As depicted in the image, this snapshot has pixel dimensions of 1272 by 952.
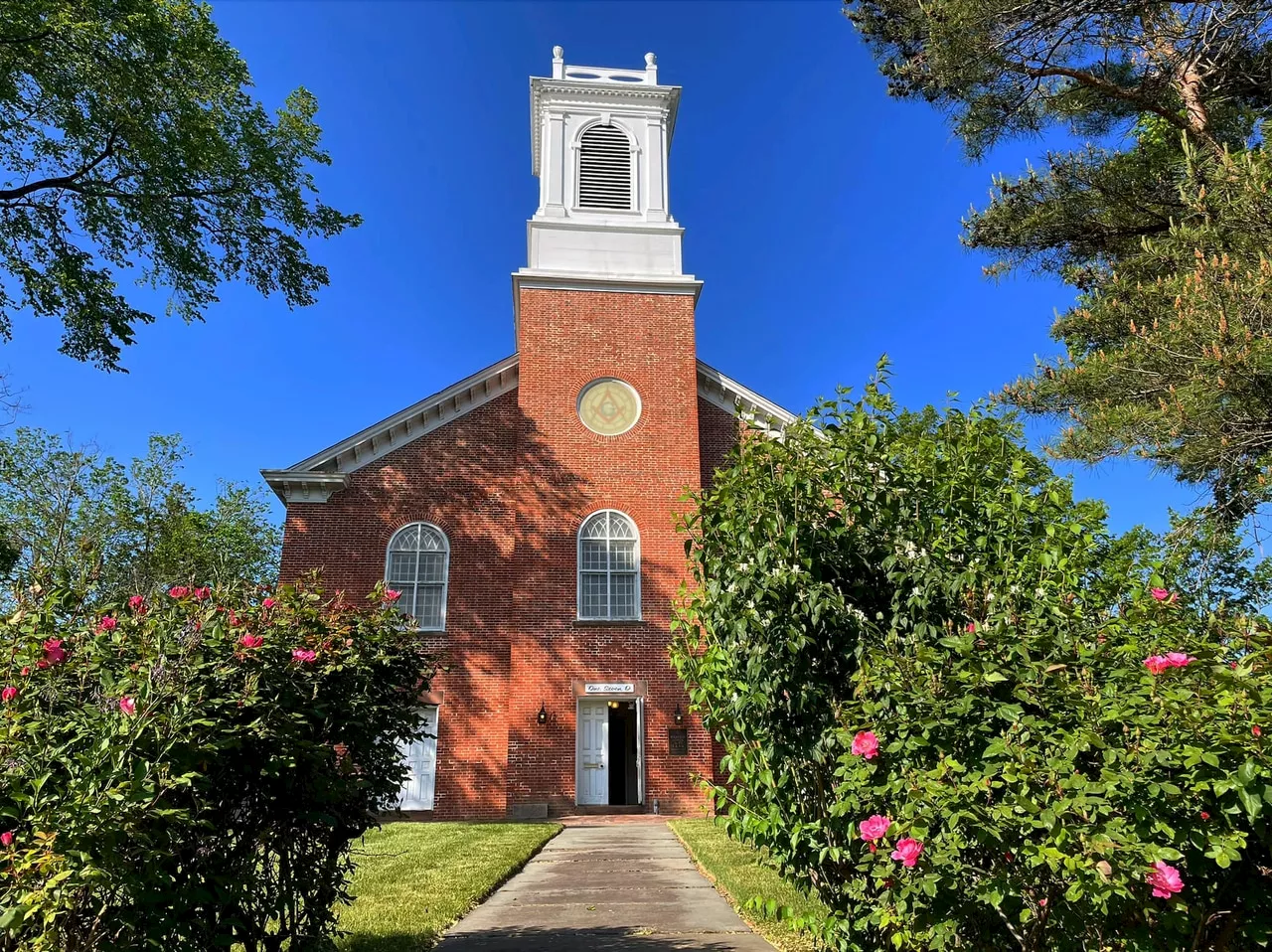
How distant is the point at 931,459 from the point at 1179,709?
6.24 feet

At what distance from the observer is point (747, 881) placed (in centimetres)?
A: 785

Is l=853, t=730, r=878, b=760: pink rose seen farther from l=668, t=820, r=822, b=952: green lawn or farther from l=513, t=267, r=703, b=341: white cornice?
l=513, t=267, r=703, b=341: white cornice

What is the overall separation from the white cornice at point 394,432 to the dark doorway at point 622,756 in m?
7.93

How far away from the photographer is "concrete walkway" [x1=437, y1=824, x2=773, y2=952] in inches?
227

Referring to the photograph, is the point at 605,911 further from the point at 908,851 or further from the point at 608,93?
the point at 608,93

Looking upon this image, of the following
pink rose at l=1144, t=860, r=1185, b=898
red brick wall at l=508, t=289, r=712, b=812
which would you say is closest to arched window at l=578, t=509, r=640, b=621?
red brick wall at l=508, t=289, r=712, b=812

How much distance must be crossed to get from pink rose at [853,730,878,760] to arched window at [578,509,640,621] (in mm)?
13615

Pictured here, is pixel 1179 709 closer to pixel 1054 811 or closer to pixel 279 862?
pixel 1054 811

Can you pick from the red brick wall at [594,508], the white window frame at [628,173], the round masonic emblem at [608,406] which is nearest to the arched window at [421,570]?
the red brick wall at [594,508]

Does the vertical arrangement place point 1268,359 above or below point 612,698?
Result: above

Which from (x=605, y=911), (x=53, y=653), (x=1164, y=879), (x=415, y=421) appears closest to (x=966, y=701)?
(x=1164, y=879)

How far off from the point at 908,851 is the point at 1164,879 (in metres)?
0.81

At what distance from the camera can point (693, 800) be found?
16016 mm

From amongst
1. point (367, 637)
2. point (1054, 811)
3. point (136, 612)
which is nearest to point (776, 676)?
point (1054, 811)
